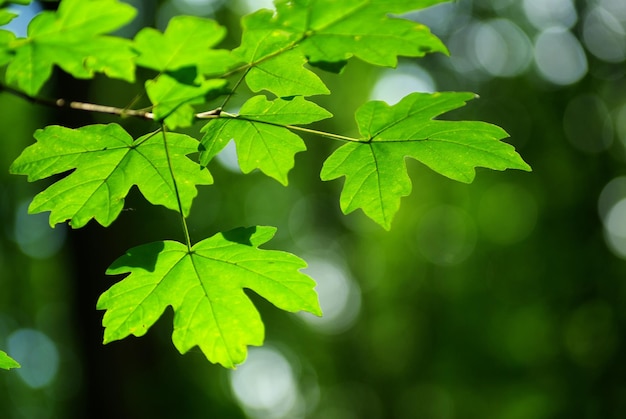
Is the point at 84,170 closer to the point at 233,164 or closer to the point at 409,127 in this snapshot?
the point at 409,127

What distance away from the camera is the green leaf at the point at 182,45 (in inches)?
45.3

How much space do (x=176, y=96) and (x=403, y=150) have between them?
82 centimetres

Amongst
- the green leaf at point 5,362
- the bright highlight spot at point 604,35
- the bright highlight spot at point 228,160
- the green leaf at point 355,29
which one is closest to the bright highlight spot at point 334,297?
the bright highlight spot at point 228,160

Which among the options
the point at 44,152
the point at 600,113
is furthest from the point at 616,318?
the point at 44,152

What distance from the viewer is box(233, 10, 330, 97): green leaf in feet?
4.30

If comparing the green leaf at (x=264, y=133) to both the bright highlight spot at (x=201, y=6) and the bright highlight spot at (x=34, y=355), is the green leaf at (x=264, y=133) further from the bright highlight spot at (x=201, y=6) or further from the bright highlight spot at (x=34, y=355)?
the bright highlight spot at (x=34, y=355)

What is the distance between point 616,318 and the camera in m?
10.3

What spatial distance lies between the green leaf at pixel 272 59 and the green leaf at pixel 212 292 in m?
0.45

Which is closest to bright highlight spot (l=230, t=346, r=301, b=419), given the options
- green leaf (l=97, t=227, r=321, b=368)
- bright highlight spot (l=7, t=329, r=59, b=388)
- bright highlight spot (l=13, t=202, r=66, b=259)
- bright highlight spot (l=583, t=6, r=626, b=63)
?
bright highlight spot (l=7, t=329, r=59, b=388)

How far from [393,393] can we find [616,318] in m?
5.67

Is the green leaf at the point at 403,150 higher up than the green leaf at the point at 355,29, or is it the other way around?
the green leaf at the point at 355,29

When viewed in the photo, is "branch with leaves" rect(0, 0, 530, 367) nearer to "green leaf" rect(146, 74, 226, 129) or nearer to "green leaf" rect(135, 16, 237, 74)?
"green leaf" rect(146, 74, 226, 129)

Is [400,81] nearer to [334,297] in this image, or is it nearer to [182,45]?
[334,297]

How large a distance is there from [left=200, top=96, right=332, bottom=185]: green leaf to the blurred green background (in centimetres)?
715
